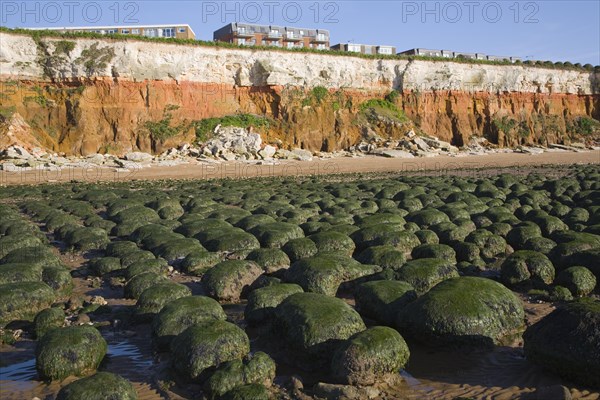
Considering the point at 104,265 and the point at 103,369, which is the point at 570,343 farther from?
the point at 104,265

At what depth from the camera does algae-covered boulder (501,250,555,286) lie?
37.8ft

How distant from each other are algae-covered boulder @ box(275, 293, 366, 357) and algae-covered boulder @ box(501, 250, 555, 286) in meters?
4.76

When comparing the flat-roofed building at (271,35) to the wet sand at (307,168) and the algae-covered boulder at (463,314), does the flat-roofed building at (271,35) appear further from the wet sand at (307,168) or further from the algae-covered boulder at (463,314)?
the algae-covered boulder at (463,314)

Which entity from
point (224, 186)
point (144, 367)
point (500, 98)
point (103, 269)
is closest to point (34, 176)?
point (224, 186)

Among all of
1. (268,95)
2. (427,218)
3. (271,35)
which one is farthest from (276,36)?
(427,218)

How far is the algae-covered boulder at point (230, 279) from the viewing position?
1080 cm

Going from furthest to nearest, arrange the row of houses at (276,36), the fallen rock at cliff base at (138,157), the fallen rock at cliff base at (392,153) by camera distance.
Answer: the row of houses at (276,36), the fallen rock at cliff base at (392,153), the fallen rock at cliff base at (138,157)

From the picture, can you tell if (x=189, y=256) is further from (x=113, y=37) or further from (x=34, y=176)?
(x=113, y=37)

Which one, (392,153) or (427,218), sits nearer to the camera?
(427,218)

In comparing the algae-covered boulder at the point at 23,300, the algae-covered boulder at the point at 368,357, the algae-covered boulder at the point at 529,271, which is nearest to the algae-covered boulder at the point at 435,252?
the algae-covered boulder at the point at 529,271

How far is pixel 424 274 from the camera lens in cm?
1079

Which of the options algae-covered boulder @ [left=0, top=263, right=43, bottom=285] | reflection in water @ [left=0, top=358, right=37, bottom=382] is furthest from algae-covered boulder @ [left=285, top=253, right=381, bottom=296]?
algae-covered boulder @ [left=0, top=263, right=43, bottom=285]

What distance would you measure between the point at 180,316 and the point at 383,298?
3391 mm

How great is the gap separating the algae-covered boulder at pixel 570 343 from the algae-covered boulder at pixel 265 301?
3.91m
